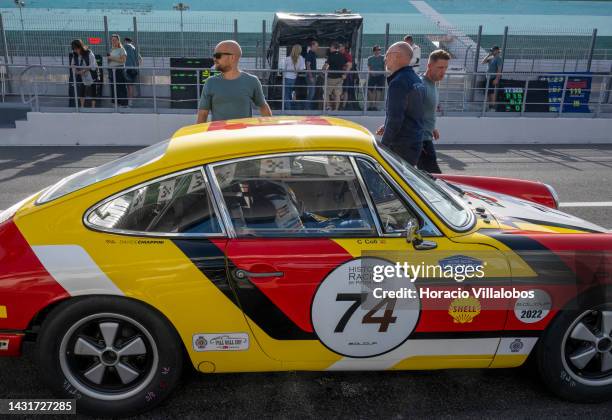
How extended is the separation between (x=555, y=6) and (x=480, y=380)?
39.1m

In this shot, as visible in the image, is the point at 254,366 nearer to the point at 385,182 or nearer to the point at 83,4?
the point at 385,182

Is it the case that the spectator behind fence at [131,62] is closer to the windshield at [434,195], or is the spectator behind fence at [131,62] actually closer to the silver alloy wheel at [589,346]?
the windshield at [434,195]

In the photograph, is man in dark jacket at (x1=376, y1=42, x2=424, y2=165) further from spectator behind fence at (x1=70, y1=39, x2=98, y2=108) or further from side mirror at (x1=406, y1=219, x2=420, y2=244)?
spectator behind fence at (x1=70, y1=39, x2=98, y2=108)

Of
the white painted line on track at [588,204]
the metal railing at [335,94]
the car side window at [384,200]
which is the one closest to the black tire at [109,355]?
the car side window at [384,200]

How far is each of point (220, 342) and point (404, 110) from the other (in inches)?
108

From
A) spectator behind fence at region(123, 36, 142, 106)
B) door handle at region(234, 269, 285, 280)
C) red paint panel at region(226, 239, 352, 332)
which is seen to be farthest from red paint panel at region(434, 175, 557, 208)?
spectator behind fence at region(123, 36, 142, 106)

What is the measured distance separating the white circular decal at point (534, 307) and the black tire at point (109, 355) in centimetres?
174

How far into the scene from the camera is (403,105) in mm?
4680

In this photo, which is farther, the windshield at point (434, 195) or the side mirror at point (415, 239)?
the windshield at point (434, 195)

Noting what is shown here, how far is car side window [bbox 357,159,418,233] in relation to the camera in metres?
2.88

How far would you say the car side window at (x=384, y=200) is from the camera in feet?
9.44

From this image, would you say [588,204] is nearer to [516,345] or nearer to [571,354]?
[571,354]

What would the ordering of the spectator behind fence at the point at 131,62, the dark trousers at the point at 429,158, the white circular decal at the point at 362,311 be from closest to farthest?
the white circular decal at the point at 362,311
the dark trousers at the point at 429,158
the spectator behind fence at the point at 131,62

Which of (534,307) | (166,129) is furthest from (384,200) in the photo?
(166,129)
